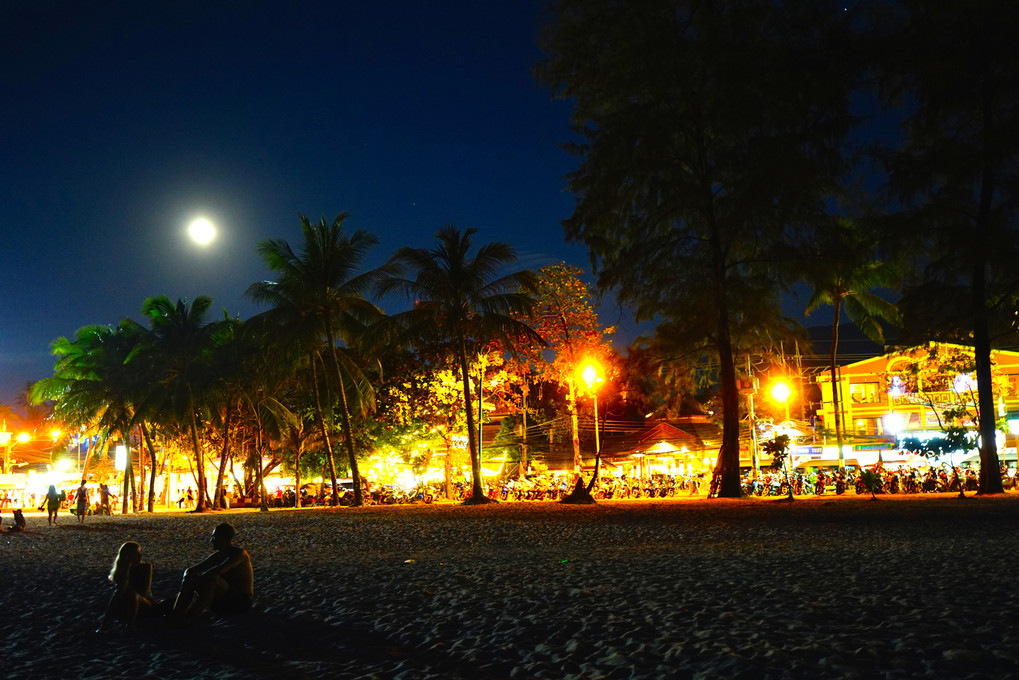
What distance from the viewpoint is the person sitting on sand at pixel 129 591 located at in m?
6.71

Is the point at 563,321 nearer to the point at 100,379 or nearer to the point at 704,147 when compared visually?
the point at 704,147

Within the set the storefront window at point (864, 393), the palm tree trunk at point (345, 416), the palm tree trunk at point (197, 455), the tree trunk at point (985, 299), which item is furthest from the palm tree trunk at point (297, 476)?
the storefront window at point (864, 393)

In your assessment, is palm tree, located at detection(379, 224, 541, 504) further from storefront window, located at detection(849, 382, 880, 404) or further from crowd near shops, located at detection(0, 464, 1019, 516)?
storefront window, located at detection(849, 382, 880, 404)

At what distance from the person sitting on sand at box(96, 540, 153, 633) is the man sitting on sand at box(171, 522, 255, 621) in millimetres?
289

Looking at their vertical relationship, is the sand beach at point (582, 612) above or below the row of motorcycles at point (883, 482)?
above

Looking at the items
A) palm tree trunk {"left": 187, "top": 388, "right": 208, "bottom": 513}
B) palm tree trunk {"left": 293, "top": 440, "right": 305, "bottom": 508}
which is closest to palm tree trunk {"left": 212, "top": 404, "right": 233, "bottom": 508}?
palm tree trunk {"left": 187, "top": 388, "right": 208, "bottom": 513}

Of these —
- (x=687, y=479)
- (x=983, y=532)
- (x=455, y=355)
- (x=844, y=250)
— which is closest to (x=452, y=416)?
(x=455, y=355)

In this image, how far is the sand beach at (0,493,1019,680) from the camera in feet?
15.9

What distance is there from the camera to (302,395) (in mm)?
40656

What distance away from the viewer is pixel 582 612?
6.41 meters

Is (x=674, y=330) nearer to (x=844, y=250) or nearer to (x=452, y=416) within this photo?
(x=844, y=250)

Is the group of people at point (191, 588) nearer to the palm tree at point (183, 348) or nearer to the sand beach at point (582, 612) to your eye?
the sand beach at point (582, 612)

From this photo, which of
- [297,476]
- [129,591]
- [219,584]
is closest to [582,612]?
[219,584]

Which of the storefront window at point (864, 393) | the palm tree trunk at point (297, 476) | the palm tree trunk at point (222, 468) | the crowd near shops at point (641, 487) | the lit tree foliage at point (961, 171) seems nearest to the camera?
the lit tree foliage at point (961, 171)
